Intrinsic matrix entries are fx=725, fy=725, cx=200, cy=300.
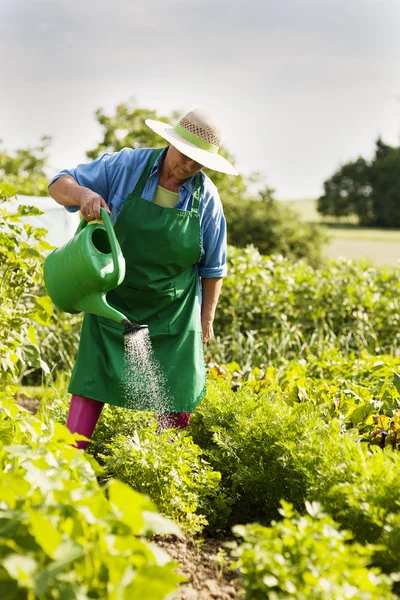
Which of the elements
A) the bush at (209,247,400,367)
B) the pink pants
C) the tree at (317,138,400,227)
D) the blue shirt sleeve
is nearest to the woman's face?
the blue shirt sleeve

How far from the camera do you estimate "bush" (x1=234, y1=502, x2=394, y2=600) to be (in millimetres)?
1484

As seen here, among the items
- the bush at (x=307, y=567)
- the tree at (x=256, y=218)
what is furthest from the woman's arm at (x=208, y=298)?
the tree at (x=256, y=218)

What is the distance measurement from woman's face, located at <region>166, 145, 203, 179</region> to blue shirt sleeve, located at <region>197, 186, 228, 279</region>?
0.59ft

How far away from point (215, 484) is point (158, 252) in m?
0.93

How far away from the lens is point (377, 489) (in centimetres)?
200

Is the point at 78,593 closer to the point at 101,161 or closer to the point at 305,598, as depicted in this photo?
the point at 305,598

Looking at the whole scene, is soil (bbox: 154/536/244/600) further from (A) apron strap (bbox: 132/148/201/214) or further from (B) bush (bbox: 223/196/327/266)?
(B) bush (bbox: 223/196/327/266)

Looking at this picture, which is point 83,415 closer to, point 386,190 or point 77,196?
point 77,196

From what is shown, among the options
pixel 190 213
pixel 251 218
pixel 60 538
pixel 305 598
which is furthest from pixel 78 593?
pixel 251 218

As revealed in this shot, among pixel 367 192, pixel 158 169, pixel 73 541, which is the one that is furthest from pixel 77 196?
pixel 367 192

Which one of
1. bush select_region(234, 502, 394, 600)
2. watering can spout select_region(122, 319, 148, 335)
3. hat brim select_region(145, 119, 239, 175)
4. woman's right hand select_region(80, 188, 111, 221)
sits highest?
hat brim select_region(145, 119, 239, 175)

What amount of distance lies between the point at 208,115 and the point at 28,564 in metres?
1.99

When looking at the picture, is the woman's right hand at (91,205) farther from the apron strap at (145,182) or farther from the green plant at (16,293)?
the green plant at (16,293)

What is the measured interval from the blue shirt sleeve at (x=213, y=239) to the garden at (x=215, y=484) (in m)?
0.53
